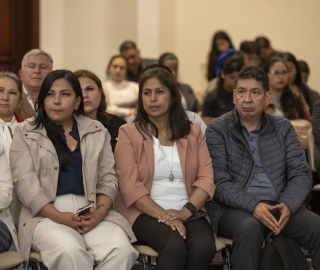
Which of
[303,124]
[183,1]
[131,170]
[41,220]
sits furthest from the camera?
[183,1]

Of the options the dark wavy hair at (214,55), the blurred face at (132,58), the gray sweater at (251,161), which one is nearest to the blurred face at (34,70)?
the gray sweater at (251,161)

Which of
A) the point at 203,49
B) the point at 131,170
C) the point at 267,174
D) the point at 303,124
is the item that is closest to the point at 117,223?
the point at 131,170

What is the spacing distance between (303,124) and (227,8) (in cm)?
472

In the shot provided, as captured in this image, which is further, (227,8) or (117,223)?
(227,8)

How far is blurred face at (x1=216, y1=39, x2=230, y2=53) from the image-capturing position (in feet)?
30.2

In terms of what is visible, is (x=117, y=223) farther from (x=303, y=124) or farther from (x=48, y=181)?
(x=303, y=124)

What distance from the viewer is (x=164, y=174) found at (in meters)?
4.18

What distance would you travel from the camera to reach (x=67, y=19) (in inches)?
309

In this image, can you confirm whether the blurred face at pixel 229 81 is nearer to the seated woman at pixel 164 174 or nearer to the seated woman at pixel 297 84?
→ the seated woman at pixel 297 84

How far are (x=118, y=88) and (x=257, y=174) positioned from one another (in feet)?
12.4

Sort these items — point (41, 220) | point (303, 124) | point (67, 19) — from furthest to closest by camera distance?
point (67, 19) < point (303, 124) < point (41, 220)

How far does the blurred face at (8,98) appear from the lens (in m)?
4.36

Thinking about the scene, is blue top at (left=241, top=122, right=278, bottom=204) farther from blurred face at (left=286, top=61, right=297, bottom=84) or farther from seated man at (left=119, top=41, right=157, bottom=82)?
seated man at (left=119, top=41, right=157, bottom=82)

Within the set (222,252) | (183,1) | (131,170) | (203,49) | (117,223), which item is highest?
(183,1)
